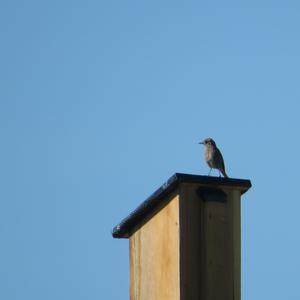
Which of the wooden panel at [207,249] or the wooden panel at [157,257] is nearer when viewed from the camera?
the wooden panel at [207,249]

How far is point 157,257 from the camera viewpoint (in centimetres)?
795

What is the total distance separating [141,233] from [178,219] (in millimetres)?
916

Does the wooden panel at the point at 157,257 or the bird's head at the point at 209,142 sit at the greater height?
the bird's head at the point at 209,142

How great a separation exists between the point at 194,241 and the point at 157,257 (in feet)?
1.62

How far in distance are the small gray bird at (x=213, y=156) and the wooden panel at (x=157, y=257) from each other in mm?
11851

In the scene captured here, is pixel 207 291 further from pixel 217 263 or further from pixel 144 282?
pixel 144 282

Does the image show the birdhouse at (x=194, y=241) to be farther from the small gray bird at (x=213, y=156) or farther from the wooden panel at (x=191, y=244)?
the small gray bird at (x=213, y=156)

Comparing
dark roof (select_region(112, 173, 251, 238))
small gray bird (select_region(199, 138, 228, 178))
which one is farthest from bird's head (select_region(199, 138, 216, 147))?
dark roof (select_region(112, 173, 251, 238))

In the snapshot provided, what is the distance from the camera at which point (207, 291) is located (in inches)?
291

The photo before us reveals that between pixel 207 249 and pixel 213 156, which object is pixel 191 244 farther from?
pixel 213 156

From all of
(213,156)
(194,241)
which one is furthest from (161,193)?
(213,156)

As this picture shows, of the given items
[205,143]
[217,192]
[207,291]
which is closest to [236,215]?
[217,192]

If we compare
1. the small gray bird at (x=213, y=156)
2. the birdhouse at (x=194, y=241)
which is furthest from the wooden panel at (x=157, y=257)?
the small gray bird at (x=213, y=156)

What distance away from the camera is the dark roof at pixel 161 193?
302 inches
